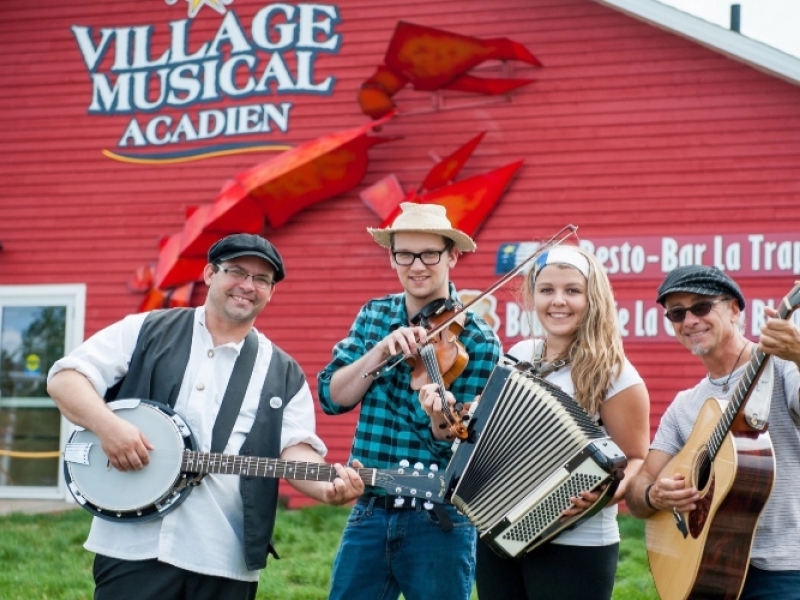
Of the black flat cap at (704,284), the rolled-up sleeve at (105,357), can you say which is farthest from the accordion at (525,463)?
the rolled-up sleeve at (105,357)

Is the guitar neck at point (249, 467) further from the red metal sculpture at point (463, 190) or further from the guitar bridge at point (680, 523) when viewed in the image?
the red metal sculpture at point (463, 190)

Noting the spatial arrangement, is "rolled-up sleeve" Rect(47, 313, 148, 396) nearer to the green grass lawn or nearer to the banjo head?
the banjo head

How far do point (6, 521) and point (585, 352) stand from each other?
7242 mm

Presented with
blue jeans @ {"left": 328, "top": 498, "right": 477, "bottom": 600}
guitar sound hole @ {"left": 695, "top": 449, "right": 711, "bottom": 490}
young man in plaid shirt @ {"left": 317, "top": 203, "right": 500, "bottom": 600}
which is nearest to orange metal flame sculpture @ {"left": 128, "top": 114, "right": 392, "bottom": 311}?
young man in plaid shirt @ {"left": 317, "top": 203, "right": 500, "bottom": 600}

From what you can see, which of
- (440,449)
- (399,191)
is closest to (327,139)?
(399,191)

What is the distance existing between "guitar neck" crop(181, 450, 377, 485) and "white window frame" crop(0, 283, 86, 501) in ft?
25.3

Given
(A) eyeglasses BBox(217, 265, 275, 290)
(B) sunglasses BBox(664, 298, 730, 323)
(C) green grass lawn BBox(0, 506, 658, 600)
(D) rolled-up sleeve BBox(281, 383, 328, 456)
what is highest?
(A) eyeglasses BBox(217, 265, 275, 290)

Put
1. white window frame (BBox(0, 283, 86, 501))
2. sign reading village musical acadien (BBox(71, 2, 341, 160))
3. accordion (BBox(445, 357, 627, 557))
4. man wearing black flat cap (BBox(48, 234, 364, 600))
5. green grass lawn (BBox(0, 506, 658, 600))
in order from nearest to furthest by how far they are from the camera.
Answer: accordion (BBox(445, 357, 627, 557))
man wearing black flat cap (BBox(48, 234, 364, 600))
green grass lawn (BBox(0, 506, 658, 600))
sign reading village musical acadien (BBox(71, 2, 341, 160))
white window frame (BBox(0, 283, 86, 501))

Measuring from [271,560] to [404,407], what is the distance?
392cm

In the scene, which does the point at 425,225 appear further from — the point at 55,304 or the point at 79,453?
the point at 55,304

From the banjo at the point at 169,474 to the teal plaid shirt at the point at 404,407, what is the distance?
0.15m

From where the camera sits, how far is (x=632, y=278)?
9.35 m

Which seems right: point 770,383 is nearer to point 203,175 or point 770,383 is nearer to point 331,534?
point 331,534

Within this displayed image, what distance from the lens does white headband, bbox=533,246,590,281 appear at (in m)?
3.46
